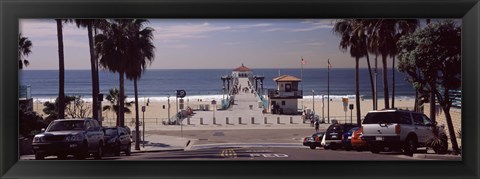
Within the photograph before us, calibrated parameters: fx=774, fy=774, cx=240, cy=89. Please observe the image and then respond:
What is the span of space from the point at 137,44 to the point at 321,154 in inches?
187

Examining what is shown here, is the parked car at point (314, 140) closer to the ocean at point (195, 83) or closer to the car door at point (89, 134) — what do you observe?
the ocean at point (195, 83)

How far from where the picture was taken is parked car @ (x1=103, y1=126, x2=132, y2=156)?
17.4m

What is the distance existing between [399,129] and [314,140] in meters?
1.96

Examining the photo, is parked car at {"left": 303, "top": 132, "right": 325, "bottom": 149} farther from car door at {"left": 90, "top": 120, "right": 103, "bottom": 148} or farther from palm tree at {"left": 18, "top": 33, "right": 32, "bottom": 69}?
palm tree at {"left": 18, "top": 33, "right": 32, "bottom": 69}

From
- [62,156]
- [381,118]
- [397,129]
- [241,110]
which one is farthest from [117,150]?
[397,129]

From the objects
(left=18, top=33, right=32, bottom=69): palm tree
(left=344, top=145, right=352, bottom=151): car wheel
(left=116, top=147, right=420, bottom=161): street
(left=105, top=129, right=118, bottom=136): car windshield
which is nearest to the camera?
(left=18, top=33, right=32, bottom=69): palm tree

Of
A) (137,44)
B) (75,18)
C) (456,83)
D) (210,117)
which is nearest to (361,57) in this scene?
(456,83)

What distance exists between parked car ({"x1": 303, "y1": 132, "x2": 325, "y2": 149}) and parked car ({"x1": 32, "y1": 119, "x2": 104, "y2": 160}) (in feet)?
15.0

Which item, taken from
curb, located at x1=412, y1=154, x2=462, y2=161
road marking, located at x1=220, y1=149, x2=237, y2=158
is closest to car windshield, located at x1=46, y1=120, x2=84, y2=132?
road marking, located at x1=220, y1=149, x2=237, y2=158

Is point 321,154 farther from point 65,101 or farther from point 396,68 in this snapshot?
point 65,101

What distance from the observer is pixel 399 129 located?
57.1ft

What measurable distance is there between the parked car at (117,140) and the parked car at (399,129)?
5.32 metres

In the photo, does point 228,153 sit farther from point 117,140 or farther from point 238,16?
point 238,16

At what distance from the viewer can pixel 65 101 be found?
1677 cm
